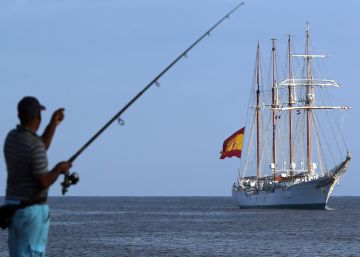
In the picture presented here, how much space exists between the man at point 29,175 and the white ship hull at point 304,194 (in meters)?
94.6

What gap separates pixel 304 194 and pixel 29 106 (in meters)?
98.1

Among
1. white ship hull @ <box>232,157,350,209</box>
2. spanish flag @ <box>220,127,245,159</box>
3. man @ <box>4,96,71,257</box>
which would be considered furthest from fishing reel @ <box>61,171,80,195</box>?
white ship hull @ <box>232,157,350,209</box>

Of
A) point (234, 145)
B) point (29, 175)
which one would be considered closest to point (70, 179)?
point (29, 175)

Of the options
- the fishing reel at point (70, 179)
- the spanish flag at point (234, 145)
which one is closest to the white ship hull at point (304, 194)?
the spanish flag at point (234, 145)

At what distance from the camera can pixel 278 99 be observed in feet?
376

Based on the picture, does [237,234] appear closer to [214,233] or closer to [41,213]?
[214,233]

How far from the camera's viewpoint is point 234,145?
98625mm

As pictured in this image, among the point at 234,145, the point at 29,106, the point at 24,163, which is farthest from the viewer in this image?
the point at 234,145

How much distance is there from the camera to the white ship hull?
4040 inches

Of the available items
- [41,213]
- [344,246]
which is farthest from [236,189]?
[41,213]

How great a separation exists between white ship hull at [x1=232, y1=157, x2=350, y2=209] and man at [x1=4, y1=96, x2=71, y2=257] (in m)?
94.6

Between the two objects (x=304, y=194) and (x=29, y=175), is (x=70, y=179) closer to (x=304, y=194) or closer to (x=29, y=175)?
(x=29, y=175)

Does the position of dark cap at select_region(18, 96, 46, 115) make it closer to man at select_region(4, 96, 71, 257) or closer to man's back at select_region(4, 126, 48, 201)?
man at select_region(4, 96, 71, 257)

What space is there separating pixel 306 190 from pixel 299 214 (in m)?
4.14
